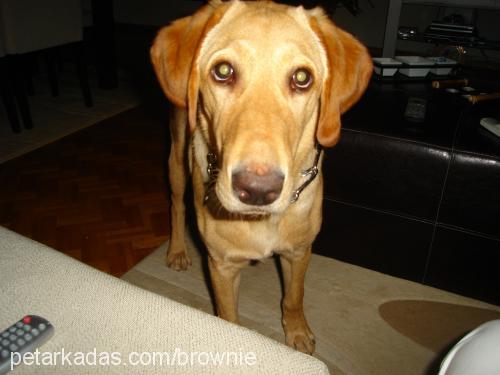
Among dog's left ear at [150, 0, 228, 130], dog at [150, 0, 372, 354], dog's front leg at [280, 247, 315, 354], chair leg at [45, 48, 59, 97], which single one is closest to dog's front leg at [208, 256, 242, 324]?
dog at [150, 0, 372, 354]

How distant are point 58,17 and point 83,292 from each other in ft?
15.3

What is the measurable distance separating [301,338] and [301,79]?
1.40 m

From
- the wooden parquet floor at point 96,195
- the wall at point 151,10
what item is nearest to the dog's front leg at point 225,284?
the wooden parquet floor at point 96,195

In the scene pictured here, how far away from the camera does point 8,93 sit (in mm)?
4270

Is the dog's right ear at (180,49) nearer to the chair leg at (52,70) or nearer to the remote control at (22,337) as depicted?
the remote control at (22,337)

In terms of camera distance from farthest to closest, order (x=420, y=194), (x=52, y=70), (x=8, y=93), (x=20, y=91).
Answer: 1. (x=52, y=70)
2. (x=20, y=91)
3. (x=8, y=93)
4. (x=420, y=194)

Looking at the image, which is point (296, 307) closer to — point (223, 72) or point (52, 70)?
point (223, 72)

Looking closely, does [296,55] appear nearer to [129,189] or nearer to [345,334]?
[345,334]

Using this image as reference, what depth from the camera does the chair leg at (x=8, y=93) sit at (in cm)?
417

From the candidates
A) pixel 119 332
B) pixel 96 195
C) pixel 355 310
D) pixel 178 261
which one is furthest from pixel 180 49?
pixel 96 195

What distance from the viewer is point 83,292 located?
Answer: 92 cm

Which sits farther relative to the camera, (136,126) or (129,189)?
(136,126)

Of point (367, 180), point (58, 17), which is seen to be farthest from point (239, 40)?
point (58, 17)

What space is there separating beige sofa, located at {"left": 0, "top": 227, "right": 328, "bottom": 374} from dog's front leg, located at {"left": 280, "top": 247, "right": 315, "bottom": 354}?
3.67 feet
